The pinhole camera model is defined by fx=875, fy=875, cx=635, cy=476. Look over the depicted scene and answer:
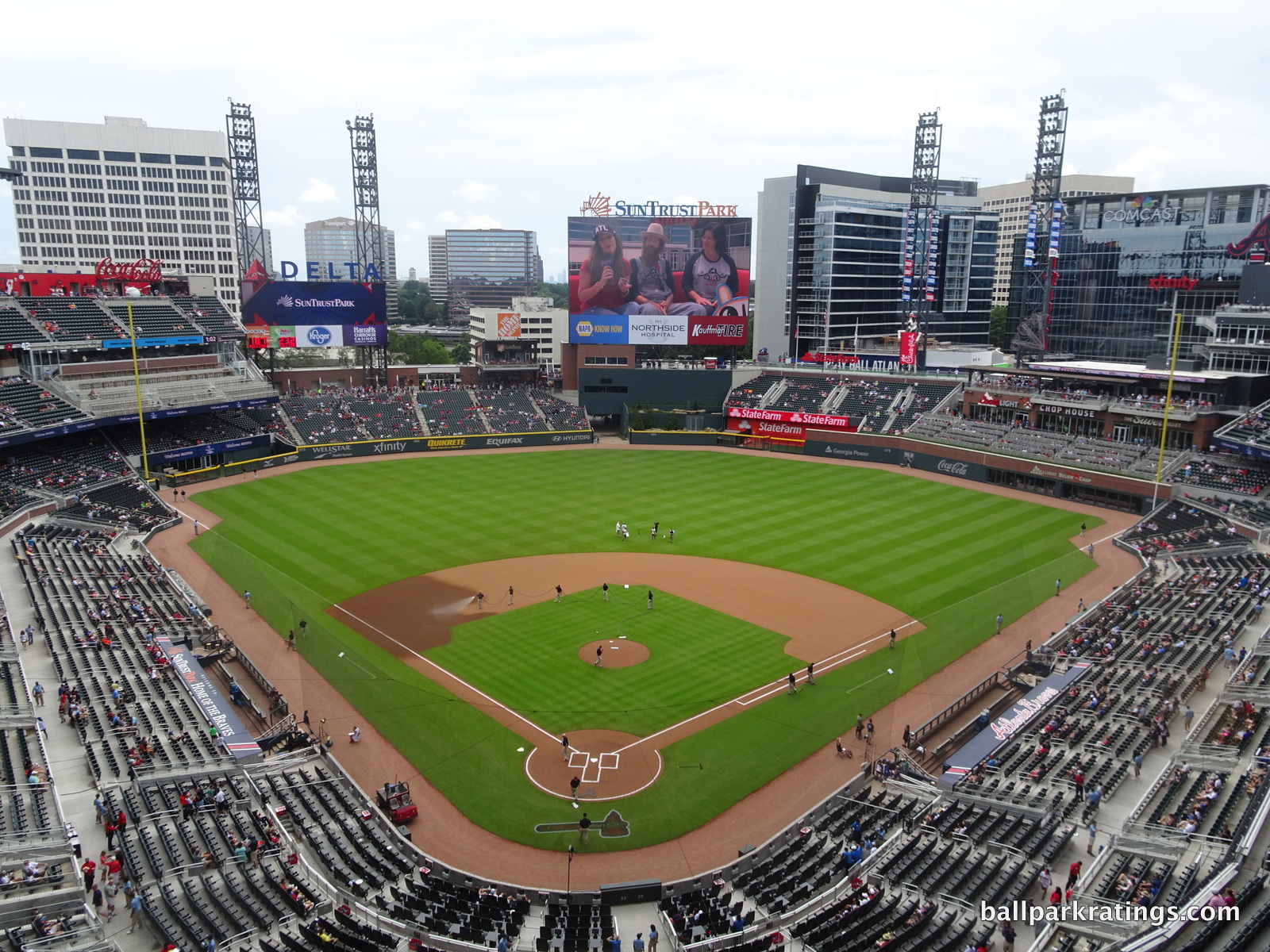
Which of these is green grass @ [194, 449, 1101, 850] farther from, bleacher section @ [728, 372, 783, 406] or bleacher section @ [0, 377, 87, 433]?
bleacher section @ [0, 377, 87, 433]

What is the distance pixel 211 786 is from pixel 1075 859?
21828mm

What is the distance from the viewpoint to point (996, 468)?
66.4 metres

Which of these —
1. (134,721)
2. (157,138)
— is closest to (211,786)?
(134,721)

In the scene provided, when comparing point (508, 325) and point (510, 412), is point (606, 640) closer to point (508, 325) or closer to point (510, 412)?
point (510, 412)

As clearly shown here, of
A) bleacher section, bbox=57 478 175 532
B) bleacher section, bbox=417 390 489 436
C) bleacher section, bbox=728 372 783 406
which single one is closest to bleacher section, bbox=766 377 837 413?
bleacher section, bbox=728 372 783 406

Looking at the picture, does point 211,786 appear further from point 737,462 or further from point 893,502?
point 737,462

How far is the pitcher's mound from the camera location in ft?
110

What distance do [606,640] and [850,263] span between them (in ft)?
312

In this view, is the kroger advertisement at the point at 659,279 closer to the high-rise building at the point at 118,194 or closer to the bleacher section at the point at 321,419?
the bleacher section at the point at 321,419

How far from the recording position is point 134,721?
2631 centimetres

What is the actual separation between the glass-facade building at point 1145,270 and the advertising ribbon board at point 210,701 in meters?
68.4

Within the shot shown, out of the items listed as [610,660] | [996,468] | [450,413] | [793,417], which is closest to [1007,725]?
[610,660]

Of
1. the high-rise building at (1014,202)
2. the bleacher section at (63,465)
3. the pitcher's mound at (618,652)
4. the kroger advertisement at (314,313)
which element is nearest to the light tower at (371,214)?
the kroger advertisement at (314,313)

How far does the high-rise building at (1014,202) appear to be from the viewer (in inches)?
7057
